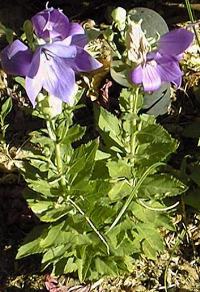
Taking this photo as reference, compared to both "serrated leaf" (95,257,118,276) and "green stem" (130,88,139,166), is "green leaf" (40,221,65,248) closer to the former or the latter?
"serrated leaf" (95,257,118,276)

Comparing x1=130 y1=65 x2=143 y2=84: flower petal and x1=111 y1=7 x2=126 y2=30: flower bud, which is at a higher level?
x1=111 y1=7 x2=126 y2=30: flower bud

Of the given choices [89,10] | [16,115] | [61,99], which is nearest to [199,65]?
[89,10]

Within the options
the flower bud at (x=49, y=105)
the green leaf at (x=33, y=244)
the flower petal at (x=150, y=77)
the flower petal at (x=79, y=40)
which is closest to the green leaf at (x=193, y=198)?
the green leaf at (x=33, y=244)

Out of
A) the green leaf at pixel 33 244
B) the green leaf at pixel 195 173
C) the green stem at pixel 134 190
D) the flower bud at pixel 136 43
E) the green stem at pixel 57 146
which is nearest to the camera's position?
the flower bud at pixel 136 43

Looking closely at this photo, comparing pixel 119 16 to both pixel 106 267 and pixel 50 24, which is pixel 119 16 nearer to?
pixel 50 24

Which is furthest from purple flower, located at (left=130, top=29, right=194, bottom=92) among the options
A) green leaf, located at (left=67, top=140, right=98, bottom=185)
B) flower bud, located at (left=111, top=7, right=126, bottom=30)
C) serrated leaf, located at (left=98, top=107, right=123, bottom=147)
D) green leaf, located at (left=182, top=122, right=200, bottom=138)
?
green leaf, located at (left=182, top=122, right=200, bottom=138)

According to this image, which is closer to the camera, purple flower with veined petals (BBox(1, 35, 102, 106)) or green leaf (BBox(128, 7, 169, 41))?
purple flower with veined petals (BBox(1, 35, 102, 106))

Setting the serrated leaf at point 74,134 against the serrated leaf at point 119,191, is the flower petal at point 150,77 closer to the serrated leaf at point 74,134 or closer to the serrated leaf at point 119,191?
the serrated leaf at point 74,134
